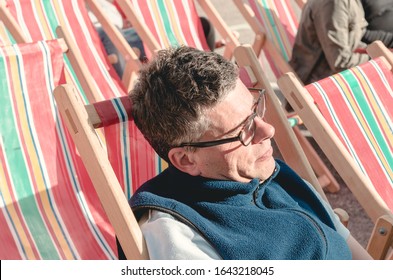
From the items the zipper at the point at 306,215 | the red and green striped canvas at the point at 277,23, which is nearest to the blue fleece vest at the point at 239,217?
the zipper at the point at 306,215

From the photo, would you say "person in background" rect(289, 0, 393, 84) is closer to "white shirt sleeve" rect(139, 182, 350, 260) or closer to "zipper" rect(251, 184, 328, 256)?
"zipper" rect(251, 184, 328, 256)

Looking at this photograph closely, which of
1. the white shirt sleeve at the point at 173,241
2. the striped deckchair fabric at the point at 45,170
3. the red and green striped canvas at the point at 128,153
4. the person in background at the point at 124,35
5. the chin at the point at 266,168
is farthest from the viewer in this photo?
the person in background at the point at 124,35

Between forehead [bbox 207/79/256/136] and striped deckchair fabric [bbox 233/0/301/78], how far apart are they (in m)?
2.08

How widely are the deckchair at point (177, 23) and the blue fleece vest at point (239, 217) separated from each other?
199 centimetres

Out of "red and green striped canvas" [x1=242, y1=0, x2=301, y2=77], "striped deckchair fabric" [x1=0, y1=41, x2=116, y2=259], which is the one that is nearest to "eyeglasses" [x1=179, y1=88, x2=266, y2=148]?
"striped deckchair fabric" [x1=0, y1=41, x2=116, y2=259]

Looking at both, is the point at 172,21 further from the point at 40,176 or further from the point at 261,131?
the point at 261,131

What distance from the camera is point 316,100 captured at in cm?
241

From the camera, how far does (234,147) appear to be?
1703 millimetres

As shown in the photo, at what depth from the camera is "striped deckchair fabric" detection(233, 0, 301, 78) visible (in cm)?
381

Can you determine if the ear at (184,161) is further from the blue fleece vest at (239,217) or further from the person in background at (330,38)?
the person in background at (330,38)

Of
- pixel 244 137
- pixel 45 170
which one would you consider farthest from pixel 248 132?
pixel 45 170

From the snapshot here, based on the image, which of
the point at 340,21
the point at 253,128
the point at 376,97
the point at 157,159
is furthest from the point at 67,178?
the point at 340,21

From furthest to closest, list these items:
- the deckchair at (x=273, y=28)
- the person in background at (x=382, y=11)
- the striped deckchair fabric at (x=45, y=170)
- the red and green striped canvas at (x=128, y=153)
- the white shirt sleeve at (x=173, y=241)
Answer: the deckchair at (x=273, y=28) < the person in background at (x=382, y=11) < the striped deckchair fabric at (x=45, y=170) < the red and green striped canvas at (x=128, y=153) < the white shirt sleeve at (x=173, y=241)

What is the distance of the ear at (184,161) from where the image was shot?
Answer: 1.69 m
